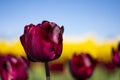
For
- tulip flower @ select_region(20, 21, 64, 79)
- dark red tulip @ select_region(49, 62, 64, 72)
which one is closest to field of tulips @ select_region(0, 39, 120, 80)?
dark red tulip @ select_region(49, 62, 64, 72)

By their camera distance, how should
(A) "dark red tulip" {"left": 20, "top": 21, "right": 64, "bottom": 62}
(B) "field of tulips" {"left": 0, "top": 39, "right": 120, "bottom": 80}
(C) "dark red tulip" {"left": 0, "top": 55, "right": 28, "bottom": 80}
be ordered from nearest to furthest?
(A) "dark red tulip" {"left": 20, "top": 21, "right": 64, "bottom": 62}, (C) "dark red tulip" {"left": 0, "top": 55, "right": 28, "bottom": 80}, (B) "field of tulips" {"left": 0, "top": 39, "right": 120, "bottom": 80}

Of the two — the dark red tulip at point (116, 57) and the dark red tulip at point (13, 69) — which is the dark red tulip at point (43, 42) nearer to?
the dark red tulip at point (13, 69)

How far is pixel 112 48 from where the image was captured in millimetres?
959

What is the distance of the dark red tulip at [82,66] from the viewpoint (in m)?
0.81

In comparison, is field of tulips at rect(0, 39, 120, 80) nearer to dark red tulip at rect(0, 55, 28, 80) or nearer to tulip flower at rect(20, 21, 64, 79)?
dark red tulip at rect(0, 55, 28, 80)

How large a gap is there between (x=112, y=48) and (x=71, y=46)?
129 millimetres

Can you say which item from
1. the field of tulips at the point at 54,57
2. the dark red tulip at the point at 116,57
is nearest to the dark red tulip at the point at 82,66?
the field of tulips at the point at 54,57

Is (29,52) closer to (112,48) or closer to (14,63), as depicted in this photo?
(14,63)

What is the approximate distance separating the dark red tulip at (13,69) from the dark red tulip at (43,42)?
116 mm

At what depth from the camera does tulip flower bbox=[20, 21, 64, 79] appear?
66cm

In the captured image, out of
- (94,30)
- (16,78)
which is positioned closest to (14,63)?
(16,78)

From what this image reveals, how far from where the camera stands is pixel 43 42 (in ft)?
2.21

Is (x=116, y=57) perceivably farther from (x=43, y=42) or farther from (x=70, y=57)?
(x=43, y=42)

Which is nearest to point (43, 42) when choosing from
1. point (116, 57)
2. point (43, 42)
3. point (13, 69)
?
point (43, 42)
